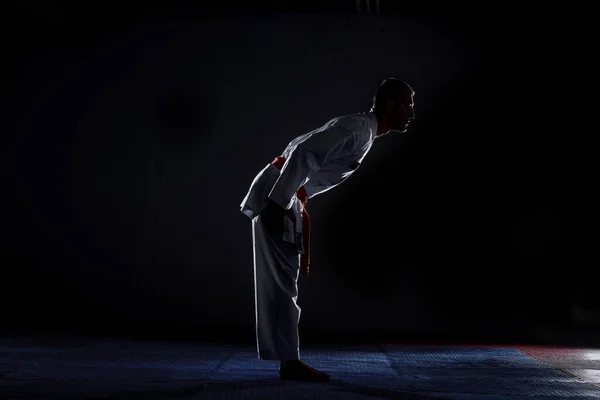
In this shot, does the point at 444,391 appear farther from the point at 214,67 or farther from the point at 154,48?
the point at 154,48

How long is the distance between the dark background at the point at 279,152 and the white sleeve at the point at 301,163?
2382 millimetres

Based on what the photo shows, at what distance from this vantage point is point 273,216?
3.10 metres

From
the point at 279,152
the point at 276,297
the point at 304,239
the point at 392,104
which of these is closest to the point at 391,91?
the point at 392,104

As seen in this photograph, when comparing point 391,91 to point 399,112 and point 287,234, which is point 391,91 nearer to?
point 399,112

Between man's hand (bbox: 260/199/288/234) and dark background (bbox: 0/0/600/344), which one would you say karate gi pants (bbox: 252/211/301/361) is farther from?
dark background (bbox: 0/0/600/344)

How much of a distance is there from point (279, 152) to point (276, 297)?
→ 8.00ft

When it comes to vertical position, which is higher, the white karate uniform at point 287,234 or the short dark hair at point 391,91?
the short dark hair at point 391,91

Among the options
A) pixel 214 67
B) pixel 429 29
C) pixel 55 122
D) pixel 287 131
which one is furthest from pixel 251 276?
pixel 429 29

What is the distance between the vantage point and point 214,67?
554cm

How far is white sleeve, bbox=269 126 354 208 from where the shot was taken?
2.97 metres

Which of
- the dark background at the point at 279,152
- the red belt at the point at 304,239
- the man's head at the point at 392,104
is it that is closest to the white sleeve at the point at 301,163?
the red belt at the point at 304,239

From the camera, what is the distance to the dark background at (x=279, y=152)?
208 inches

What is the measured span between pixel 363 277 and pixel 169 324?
63.6 inches

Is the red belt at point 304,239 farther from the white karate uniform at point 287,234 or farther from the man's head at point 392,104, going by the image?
the man's head at point 392,104
